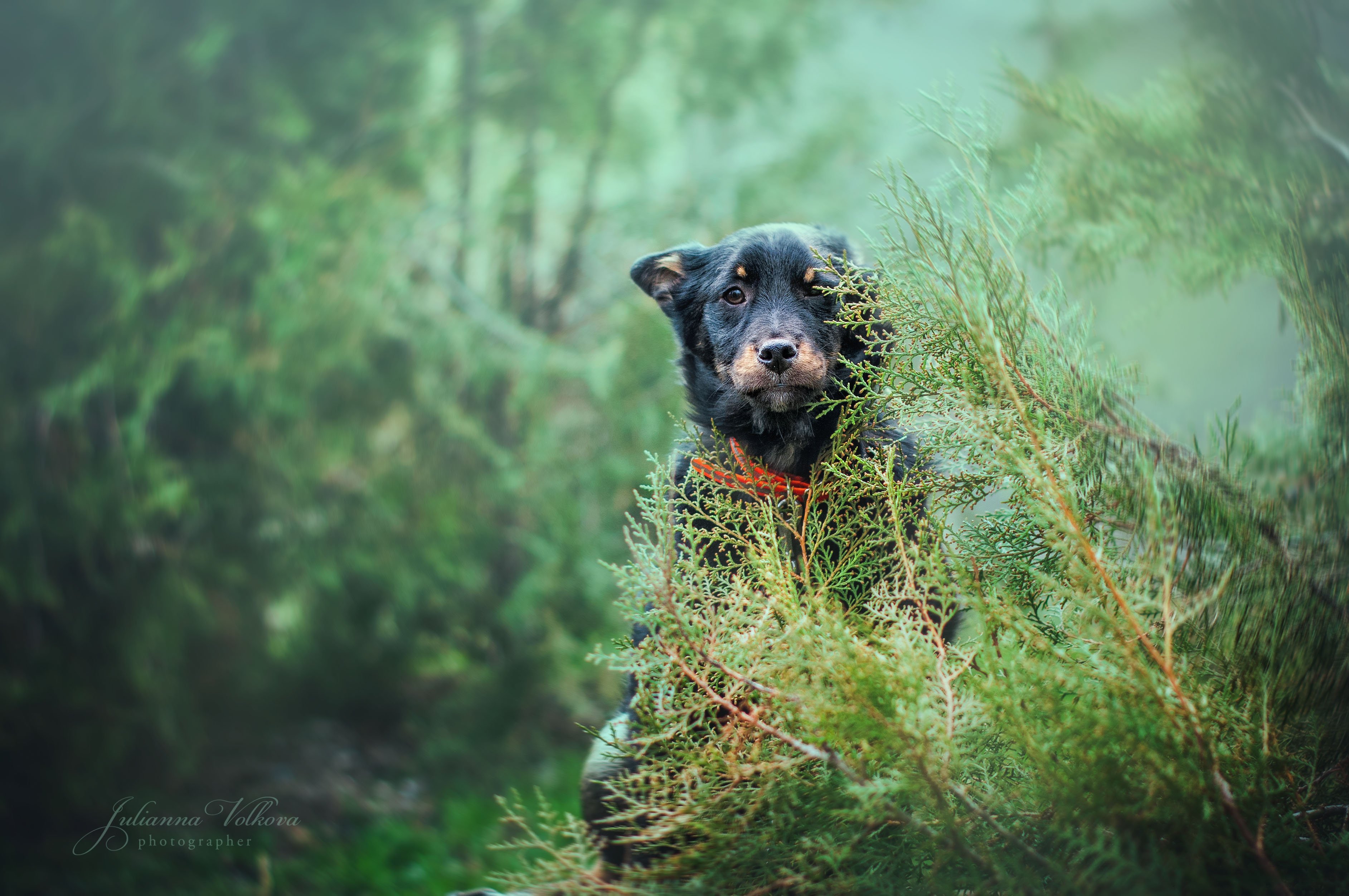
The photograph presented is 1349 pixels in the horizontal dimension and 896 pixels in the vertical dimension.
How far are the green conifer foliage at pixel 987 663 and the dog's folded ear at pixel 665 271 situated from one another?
160cm

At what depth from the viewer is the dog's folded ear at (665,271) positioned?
318 cm

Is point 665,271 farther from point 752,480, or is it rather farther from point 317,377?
point 317,377

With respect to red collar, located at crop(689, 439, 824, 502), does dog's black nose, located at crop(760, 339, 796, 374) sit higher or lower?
higher

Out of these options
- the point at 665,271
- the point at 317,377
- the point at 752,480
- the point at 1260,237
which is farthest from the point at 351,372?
the point at 1260,237

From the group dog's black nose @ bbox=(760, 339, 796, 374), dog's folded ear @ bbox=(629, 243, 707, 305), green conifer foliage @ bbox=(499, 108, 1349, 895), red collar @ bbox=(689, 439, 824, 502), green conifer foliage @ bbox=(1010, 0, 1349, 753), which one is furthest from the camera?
dog's folded ear @ bbox=(629, 243, 707, 305)

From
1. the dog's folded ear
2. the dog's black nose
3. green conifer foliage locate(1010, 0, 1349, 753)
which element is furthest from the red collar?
the dog's folded ear

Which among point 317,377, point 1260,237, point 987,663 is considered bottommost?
point 317,377

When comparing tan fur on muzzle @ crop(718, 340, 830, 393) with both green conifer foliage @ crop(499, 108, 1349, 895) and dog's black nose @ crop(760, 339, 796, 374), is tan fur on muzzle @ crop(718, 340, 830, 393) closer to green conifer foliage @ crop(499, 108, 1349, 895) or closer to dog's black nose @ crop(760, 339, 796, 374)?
dog's black nose @ crop(760, 339, 796, 374)

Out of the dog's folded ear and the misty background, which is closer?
the dog's folded ear

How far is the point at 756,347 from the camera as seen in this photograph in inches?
99.0

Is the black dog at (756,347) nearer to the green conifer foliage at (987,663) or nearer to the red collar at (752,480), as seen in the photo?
the red collar at (752,480)

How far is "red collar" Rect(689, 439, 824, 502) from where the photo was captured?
1795 millimetres

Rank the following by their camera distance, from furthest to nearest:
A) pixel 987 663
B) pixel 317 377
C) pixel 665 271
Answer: pixel 317 377 < pixel 665 271 < pixel 987 663

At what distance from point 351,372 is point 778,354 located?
500 cm
